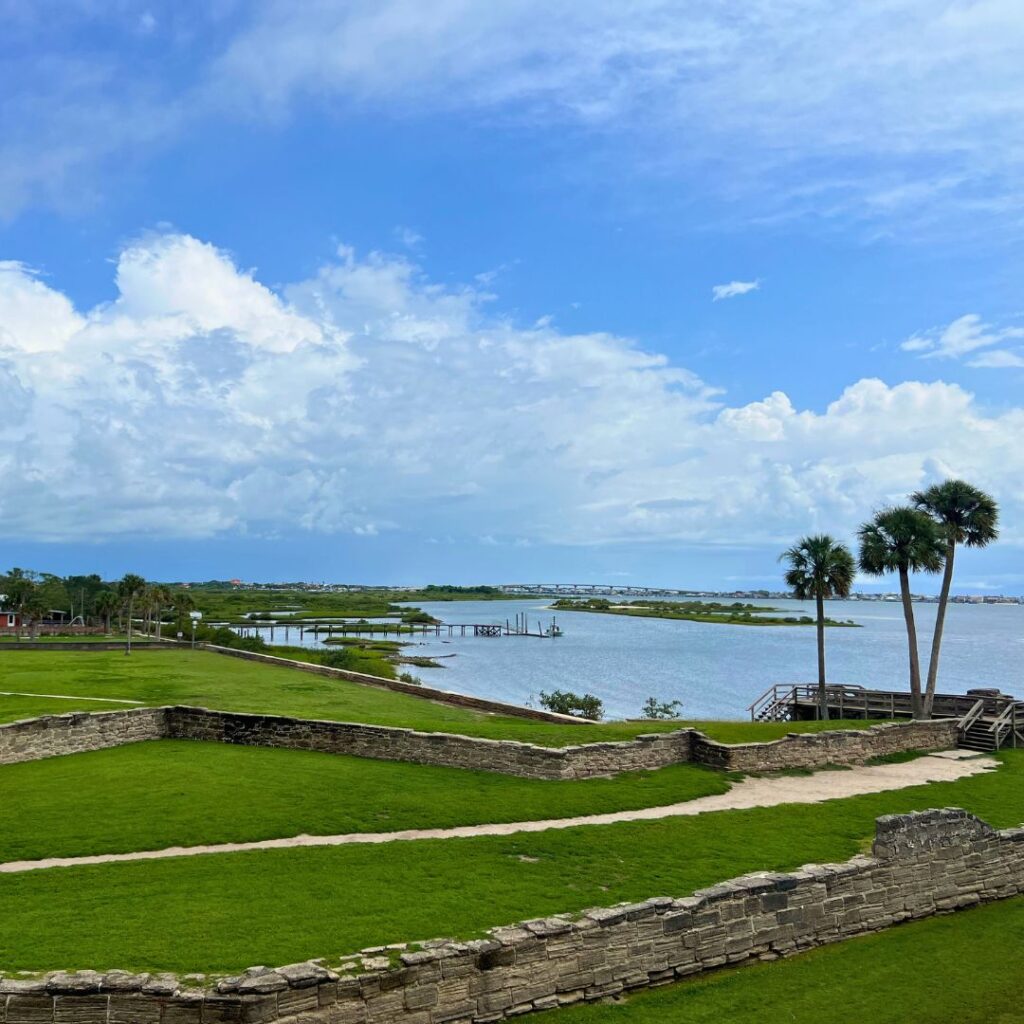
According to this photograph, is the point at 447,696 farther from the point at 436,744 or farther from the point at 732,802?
the point at 732,802

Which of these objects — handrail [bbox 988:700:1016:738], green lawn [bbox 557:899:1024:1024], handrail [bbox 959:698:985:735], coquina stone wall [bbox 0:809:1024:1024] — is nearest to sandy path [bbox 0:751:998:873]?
handrail [bbox 959:698:985:735]

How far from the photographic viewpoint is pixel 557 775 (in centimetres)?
1845

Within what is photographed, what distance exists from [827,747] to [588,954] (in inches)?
590

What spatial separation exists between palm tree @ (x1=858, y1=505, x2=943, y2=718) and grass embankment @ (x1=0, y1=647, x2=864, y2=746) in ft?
46.6

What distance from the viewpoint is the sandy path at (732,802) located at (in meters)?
12.6

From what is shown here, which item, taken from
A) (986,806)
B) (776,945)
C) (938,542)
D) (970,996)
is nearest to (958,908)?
(970,996)

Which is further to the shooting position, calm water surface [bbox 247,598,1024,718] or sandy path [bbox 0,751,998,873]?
calm water surface [bbox 247,598,1024,718]

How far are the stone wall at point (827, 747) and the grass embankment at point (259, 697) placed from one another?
1930mm

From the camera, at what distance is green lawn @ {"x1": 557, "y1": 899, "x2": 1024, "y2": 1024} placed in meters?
9.16

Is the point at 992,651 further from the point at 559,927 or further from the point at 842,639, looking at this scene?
the point at 559,927

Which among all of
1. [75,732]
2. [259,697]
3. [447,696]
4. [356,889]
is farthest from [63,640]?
[356,889]

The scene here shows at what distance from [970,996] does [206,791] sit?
42.6ft

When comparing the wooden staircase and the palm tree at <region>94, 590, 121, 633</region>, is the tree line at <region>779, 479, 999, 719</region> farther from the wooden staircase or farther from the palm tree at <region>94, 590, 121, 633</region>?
the palm tree at <region>94, 590, 121, 633</region>

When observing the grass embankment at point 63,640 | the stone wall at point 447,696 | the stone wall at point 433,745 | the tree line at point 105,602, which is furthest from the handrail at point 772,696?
the grass embankment at point 63,640
